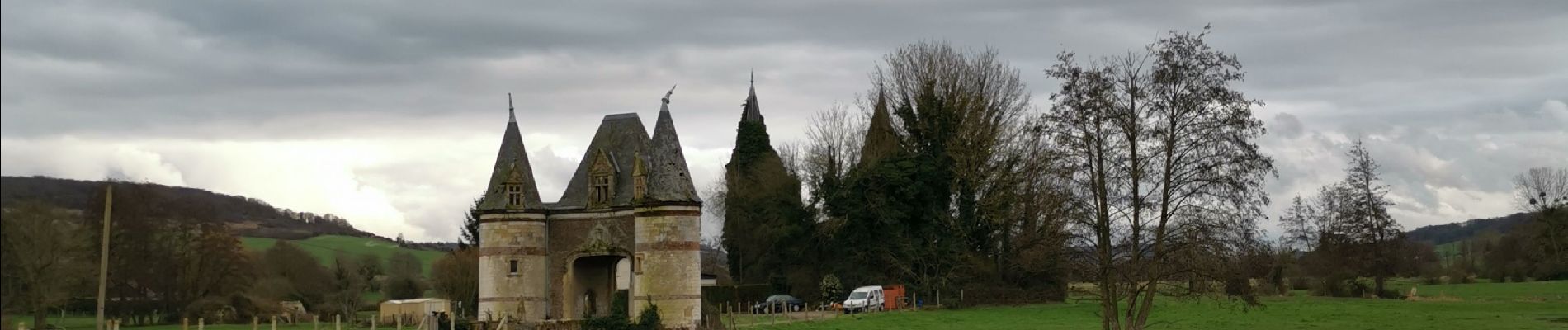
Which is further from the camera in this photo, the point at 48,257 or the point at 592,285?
the point at 592,285

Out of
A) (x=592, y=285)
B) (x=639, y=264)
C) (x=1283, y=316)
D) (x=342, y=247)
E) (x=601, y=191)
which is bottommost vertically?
(x=1283, y=316)

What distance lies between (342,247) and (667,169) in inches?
1658

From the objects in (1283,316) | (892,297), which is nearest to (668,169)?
(892,297)

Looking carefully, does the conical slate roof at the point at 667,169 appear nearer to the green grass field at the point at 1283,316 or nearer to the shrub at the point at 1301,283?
the green grass field at the point at 1283,316

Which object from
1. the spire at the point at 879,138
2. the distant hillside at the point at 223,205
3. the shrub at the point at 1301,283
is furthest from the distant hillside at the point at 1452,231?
the distant hillside at the point at 223,205

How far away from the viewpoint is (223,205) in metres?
48.8

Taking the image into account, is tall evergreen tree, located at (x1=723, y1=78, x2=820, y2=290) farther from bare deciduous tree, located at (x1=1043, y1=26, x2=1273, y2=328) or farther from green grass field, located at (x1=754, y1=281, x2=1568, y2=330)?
bare deciduous tree, located at (x1=1043, y1=26, x2=1273, y2=328)

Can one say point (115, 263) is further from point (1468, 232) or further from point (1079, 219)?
point (1468, 232)

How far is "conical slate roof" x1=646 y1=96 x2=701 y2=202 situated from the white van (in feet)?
39.3

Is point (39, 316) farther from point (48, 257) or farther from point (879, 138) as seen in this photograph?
point (879, 138)

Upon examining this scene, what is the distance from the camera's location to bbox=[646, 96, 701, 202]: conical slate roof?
124 ft

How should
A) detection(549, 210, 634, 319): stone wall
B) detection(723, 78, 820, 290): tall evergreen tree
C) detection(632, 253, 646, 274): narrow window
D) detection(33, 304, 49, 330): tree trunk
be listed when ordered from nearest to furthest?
detection(33, 304, 49, 330): tree trunk → detection(632, 253, 646, 274): narrow window → detection(549, 210, 634, 319): stone wall → detection(723, 78, 820, 290): tall evergreen tree

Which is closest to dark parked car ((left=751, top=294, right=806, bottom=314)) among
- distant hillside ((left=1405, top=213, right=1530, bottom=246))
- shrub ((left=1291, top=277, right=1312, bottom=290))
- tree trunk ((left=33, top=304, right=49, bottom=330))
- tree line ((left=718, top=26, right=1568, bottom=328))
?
tree line ((left=718, top=26, right=1568, bottom=328))

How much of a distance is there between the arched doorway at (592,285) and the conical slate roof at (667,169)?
10.2ft
